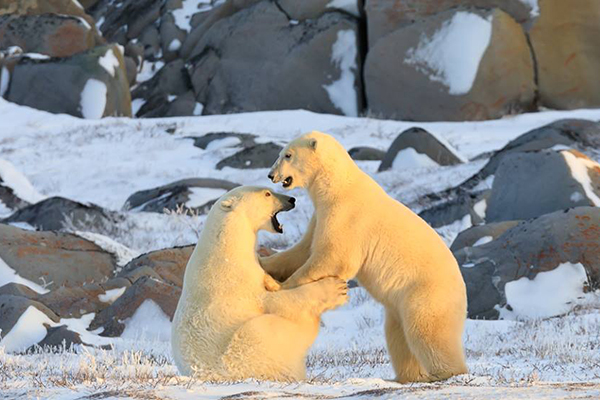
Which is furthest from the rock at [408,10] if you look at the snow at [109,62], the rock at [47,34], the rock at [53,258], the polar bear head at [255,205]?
the polar bear head at [255,205]

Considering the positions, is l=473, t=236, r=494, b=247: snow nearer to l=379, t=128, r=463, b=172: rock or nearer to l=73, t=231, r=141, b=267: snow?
l=73, t=231, r=141, b=267: snow

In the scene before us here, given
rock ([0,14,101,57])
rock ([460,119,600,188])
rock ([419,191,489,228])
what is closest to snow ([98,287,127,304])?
rock ([419,191,489,228])

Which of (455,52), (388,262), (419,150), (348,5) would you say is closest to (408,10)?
(455,52)

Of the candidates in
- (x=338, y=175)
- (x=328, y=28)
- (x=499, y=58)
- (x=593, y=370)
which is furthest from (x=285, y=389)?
(x=328, y=28)

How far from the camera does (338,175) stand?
5.73 meters

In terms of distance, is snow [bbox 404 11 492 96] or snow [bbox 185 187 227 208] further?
snow [bbox 404 11 492 96]

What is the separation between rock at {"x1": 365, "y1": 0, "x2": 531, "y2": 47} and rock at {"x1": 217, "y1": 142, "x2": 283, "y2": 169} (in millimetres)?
11606

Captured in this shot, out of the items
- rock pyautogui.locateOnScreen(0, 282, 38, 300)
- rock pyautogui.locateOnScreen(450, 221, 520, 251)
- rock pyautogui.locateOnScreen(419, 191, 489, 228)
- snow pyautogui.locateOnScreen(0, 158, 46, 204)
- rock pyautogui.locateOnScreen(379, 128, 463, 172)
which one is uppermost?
rock pyautogui.locateOnScreen(0, 282, 38, 300)

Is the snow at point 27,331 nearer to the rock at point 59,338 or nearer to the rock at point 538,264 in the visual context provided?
the rock at point 59,338

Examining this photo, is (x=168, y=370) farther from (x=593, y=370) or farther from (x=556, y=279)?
(x=556, y=279)

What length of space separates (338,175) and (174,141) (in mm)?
20182

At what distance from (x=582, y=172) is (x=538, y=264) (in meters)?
3.01

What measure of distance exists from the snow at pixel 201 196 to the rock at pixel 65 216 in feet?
5.01

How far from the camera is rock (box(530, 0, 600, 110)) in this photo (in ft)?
103
